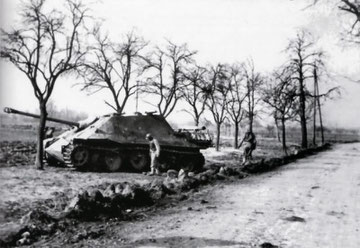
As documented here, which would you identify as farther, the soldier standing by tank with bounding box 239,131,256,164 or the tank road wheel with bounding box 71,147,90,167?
the soldier standing by tank with bounding box 239,131,256,164

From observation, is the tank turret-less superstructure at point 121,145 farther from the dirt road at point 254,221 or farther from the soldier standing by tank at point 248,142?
the dirt road at point 254,221

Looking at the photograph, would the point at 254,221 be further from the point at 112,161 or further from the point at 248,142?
the point at 112,161

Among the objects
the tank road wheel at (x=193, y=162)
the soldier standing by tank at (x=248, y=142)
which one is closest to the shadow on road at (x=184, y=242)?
the soldier standing by tank at (x=248, y=142)

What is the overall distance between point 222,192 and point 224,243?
4514 millimetres

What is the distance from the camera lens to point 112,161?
706 inches

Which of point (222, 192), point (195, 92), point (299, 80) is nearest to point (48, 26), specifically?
point (222, 192)

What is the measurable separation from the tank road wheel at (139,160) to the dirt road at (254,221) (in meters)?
7.40

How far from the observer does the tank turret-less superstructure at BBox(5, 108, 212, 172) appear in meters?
17.5

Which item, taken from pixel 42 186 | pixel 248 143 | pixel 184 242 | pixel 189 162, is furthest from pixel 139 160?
pixel 184 242

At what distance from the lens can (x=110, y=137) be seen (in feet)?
58.4

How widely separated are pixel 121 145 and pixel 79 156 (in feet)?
5.74

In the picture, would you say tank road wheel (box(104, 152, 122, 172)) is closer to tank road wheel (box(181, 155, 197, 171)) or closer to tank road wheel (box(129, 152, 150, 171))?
tank road wheel (box(129, 152, 150, 171))

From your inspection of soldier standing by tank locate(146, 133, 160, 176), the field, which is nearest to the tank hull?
the field

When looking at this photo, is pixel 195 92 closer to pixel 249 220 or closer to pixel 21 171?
pixel 21 171
